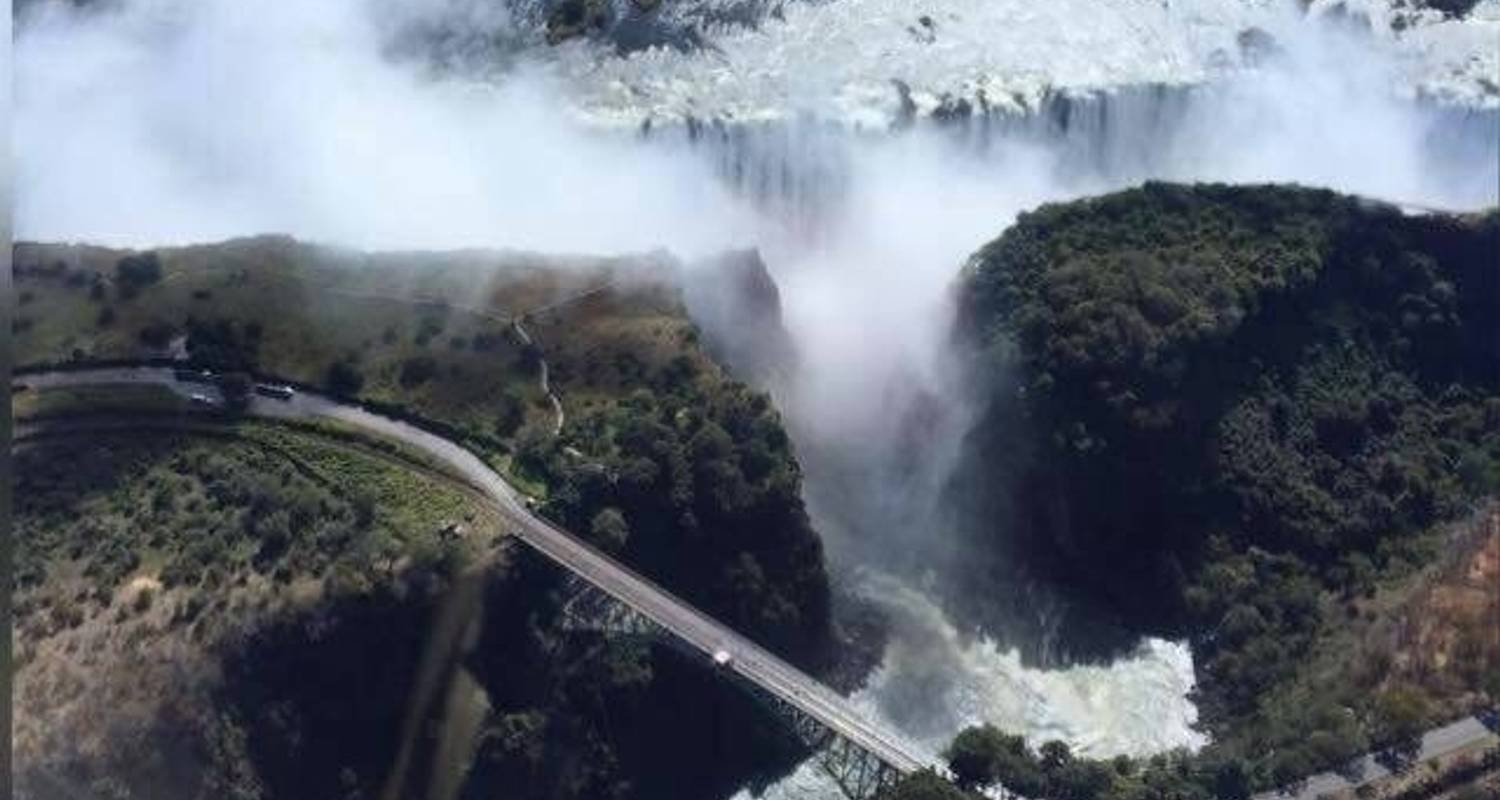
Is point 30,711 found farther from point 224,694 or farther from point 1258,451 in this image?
point 1258,451

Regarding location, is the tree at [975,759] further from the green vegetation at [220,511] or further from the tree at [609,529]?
the green vegetation at [220,511]

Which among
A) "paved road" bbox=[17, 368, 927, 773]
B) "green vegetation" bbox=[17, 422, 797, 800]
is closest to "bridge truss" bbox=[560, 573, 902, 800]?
"paved road" bbox=[17, 368, 927, 773]

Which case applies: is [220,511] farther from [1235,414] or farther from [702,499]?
[1235,414]

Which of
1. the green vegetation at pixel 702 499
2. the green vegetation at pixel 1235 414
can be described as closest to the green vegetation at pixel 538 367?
the green vegetation at pixel 702 499

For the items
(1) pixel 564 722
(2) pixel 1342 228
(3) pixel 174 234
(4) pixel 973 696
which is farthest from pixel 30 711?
(2) pixel 1342 228

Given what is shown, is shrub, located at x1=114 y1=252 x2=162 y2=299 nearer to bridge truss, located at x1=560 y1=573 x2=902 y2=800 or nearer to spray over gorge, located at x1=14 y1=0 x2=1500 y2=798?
spray over gorge, located at x1=14 y1=0 x2=1500 y2=798

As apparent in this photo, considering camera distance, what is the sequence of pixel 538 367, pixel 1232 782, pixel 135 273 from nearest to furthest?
pixel 1232 782
pixel 538 367
pixel 135 273

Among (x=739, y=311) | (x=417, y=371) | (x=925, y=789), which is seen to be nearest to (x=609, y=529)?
(x=417, y=371)
